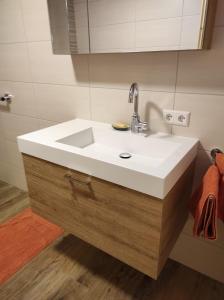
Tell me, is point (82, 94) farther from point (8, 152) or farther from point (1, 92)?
point (8, 152)

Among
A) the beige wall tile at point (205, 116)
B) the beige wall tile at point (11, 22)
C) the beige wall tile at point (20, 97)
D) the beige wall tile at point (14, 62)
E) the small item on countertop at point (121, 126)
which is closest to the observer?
the beige wall tile at point (205, 116)

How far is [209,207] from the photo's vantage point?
0.88 meters

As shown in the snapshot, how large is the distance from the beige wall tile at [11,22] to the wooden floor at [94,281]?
5.10 feet

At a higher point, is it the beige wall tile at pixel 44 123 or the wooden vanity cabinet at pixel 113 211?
the beige wall tile at pixel 44 123

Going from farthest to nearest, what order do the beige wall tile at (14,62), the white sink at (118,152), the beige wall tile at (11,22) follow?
1. the beige wall tile at (14,62)
2. the beige wall tile at (11,22)
3. the white sink at (118,152)

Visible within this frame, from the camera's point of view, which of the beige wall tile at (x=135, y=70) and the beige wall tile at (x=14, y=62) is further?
the beige wall tile at (x=14, y=62)

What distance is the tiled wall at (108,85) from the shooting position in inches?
43.2

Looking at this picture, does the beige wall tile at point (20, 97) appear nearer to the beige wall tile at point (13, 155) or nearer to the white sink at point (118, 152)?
the beige wall tile at point (13, 155)

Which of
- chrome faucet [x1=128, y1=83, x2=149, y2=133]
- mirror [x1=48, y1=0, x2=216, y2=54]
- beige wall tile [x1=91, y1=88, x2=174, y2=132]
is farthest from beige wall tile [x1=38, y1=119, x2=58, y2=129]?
chrome faucet [x1=128, y1=83, x2=149, y2=133]

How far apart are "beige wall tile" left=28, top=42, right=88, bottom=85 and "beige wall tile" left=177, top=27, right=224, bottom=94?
61cm

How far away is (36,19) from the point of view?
151 centimetres

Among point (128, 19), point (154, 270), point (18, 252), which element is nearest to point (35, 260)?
point (18, 252)

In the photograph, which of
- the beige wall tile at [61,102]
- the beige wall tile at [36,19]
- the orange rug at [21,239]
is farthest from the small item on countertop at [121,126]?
the orange rug at [21,239]

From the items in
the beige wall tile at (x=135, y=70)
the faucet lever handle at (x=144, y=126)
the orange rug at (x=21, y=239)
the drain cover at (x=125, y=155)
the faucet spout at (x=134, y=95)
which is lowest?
Answer: the orange rug at (x=21, y=239)
